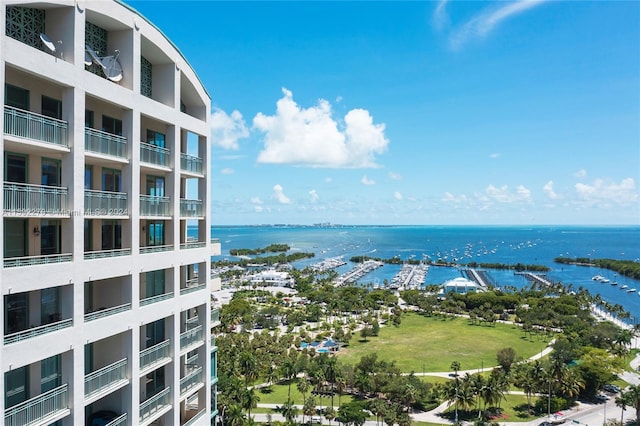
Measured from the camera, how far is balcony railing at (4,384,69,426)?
1087 cm

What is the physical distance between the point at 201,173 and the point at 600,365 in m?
47.1

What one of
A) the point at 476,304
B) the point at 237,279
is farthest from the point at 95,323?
the point at 237,279

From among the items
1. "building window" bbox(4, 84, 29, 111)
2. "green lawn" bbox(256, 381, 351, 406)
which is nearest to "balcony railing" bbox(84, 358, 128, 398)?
"building window" bbox(4, 84, 29, 111)

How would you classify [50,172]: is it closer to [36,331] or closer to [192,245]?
[36,331]

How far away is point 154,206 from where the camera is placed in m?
→ 15.6

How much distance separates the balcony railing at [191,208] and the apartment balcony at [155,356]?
497 cm

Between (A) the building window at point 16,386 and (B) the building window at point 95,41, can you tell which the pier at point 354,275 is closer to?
(B) the building window at point 95,41

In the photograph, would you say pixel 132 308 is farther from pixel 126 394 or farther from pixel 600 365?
pixel 600 365

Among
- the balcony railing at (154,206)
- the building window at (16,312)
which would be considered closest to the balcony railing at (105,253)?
the balcony railing at (154,206)

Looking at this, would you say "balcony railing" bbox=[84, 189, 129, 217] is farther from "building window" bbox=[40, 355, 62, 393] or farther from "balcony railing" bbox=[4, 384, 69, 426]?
"balcony railing" bbox=[4, 384, 69, 426]

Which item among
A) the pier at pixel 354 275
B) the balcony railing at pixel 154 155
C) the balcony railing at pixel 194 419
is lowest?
the pier at pixel 354 275

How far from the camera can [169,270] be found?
1664 cm

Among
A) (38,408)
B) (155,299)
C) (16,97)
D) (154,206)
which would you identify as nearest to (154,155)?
(154,206)

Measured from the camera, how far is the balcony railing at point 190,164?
57.1 ft
